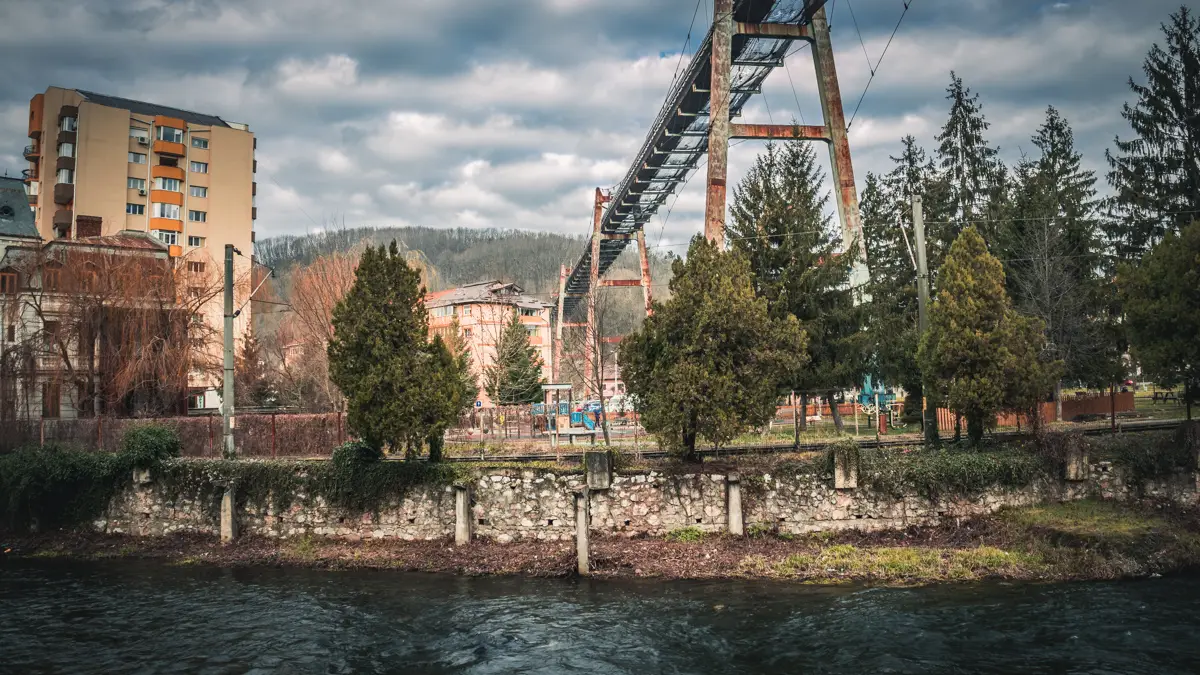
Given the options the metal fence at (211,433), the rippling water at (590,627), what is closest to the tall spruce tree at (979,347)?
the rippling water at (590,627)

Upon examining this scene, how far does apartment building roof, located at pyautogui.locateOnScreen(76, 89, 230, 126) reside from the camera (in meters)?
59.2

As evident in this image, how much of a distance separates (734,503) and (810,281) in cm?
1119

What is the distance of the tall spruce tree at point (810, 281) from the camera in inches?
983

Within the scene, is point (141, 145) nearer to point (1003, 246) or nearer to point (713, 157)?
point (713, 157)

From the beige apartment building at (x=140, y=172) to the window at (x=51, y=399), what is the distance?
23.1 meters

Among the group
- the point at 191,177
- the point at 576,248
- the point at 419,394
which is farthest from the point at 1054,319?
the point at 576,248

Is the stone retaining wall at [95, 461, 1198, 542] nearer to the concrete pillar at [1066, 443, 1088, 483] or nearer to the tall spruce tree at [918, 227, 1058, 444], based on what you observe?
the concrete pillar at [1066, 443, 1088, 483]

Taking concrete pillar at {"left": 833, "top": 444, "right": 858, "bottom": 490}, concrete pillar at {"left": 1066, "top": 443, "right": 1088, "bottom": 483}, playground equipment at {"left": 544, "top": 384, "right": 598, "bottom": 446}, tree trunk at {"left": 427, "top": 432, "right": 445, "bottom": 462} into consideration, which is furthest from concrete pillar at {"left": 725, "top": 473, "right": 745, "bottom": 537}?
playground equipment at {"left": 544, "top": 384, "right": 598, "bottom": 446}

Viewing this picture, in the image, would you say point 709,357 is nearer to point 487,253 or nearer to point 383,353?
point 383,353

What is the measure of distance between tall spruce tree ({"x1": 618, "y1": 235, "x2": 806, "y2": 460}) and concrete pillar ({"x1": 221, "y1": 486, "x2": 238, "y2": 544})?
33.2 ft

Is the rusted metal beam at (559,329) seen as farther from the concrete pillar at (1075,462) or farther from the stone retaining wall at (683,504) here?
the concrete pillar at (1075,462)

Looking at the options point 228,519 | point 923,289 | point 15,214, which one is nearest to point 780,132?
point 923,289

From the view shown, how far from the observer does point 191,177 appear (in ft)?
191

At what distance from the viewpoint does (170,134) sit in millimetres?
57062
